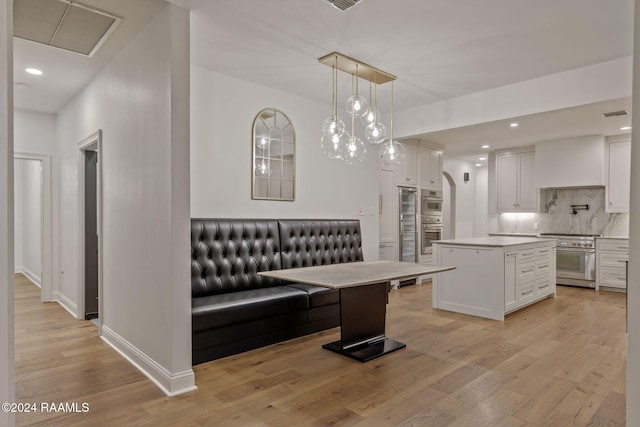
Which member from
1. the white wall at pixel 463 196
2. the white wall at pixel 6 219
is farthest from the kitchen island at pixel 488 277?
the white wall at pixel 6 219

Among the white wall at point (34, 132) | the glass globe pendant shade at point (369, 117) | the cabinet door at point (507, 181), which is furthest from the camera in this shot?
the cabinet door at point (507, 181)

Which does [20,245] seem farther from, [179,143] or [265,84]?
[179,143]

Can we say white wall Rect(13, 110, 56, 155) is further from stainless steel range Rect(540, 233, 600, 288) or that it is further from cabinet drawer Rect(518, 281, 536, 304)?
stainless steel range Rect(540, 233, 600, 288)

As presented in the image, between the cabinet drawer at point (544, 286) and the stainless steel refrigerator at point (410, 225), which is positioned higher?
the stainless steel refrigerator at point (410, 225)

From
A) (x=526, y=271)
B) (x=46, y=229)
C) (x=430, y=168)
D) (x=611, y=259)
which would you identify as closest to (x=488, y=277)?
(x=526, y=271)

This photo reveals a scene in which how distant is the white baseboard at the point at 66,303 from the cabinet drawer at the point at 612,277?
7645 mm

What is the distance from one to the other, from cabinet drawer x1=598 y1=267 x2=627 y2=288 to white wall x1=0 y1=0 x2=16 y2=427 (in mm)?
7413

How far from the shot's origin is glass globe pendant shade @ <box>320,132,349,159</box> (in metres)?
3.34

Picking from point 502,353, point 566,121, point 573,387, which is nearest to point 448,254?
point 502,353

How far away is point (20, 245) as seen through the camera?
7750 millimetres

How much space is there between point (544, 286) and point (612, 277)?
1692 millimetres

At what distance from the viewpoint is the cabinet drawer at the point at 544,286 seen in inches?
201

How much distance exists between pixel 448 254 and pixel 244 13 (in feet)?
11.6

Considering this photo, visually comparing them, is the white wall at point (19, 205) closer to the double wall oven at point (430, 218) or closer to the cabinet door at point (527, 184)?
the double wall oven at point (430, 218)
